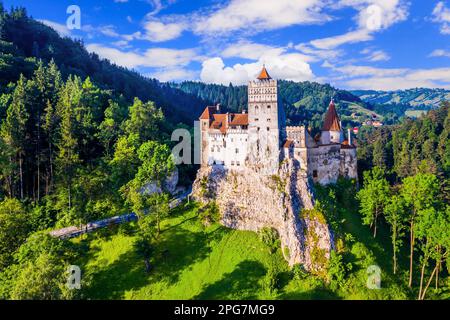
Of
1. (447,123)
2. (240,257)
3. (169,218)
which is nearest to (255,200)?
(240,257)

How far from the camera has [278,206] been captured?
217 feet

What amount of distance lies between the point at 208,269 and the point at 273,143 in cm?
2486

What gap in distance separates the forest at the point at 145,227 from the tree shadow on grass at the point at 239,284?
158mm

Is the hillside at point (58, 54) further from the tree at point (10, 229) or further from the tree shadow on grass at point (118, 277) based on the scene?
the tree shadow on grass at point (118, 277)

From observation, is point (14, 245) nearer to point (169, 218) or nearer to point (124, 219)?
point (124, 219)

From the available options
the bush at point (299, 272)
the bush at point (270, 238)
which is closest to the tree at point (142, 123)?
the bush at point (270, 238)

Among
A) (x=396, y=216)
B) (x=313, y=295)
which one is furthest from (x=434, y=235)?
(x=313, y=295)

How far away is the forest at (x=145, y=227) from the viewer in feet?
178

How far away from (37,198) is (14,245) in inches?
662

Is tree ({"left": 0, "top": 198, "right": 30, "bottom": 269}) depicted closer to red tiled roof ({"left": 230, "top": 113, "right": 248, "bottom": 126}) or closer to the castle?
the castle

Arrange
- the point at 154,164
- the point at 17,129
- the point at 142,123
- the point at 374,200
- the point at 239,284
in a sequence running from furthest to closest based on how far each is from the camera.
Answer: the point at 142,123 → the point at 154,164 → the point at 17,129 → the point at 374,200 → the point at 239,284

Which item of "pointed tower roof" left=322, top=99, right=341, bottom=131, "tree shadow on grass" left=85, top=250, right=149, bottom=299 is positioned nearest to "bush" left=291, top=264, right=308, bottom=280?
"tree shadow on grass" left=85, top=250, right=149, bottom=299

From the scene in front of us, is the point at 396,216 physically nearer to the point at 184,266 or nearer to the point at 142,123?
the point at 184,266

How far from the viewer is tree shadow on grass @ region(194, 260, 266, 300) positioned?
2196 inches
